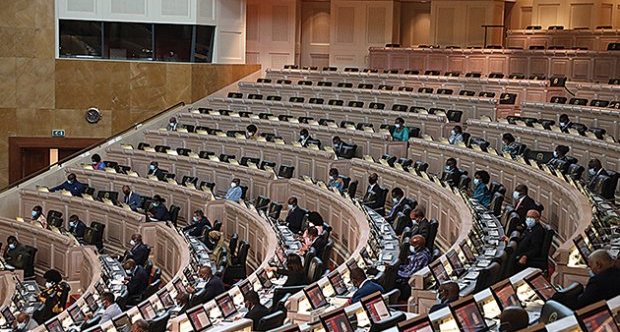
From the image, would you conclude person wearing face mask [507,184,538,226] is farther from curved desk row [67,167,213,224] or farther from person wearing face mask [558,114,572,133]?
curved desk row [67,167,213,224]

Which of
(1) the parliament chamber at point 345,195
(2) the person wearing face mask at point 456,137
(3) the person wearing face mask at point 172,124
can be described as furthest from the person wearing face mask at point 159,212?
(3) the person wearing face mask at point 172,124

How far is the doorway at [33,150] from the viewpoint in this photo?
83.1ft

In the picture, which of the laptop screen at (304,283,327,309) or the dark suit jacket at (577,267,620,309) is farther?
the laptop screen at (304,283,327,309)

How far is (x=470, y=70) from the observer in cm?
2422

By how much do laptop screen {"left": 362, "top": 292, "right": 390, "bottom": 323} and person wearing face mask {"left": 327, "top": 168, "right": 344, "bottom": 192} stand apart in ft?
26.3

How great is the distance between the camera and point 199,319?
9344 millimetres

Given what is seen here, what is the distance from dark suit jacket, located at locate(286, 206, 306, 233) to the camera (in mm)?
15180

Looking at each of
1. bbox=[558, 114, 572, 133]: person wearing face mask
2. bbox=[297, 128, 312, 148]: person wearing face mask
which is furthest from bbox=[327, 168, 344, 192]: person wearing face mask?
bbox=[558, 114, 572, 133]: person wearing face mask

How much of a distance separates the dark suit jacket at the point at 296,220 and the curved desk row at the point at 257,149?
2.82 metres

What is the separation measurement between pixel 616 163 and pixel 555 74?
364 inches

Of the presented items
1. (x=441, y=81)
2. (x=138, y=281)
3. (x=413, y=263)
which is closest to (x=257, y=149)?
(x=441, y=81)

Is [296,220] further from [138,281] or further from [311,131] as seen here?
[311,131]

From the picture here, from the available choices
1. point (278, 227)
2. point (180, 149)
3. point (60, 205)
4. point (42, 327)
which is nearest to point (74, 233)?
point (60, 205)

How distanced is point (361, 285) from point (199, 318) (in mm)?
1429
